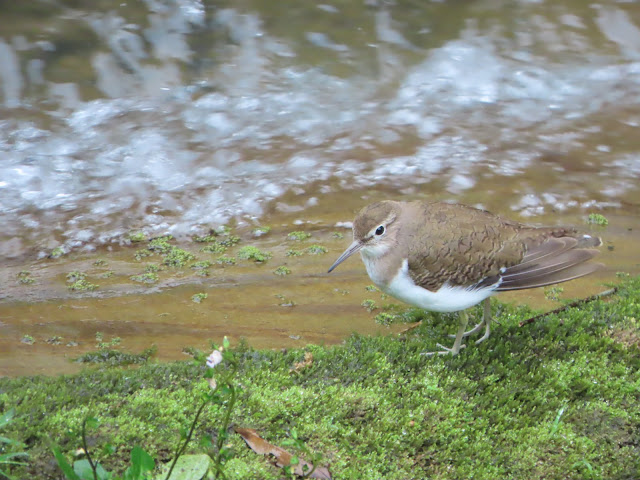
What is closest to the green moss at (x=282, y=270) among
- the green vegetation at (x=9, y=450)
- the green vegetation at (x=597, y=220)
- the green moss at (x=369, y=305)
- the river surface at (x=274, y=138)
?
the river surface at (x=274, y=138)

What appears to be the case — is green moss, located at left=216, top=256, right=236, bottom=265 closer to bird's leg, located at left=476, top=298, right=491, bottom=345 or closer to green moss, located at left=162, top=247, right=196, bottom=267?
green moss, located at left=162, top=247, right=196, bottom=267

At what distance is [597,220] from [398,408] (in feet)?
13.4

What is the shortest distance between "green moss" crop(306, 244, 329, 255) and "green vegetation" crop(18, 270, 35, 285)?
8.26 feet

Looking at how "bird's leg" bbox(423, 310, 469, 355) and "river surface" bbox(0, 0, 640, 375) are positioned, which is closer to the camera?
"bird's leg" bbox(423, 310, 469, 355)

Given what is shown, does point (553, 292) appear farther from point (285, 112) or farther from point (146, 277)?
point (285, 112)

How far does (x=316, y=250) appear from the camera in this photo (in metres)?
6.54

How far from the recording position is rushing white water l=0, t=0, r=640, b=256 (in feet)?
25.2

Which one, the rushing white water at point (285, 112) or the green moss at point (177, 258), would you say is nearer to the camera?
the green moss at point (177, 258)

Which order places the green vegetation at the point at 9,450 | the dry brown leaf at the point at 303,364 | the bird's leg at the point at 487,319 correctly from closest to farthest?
1. the green vegetation at the point at 9,450
2. the dry brown leaf at the point at 303,364
3. the bird's leg at the point at 487,319

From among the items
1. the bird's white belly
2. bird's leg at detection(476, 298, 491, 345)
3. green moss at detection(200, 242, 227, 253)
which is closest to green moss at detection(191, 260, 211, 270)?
green moss at detection(200, 242, 227, 253)

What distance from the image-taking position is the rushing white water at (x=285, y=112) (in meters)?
7.69

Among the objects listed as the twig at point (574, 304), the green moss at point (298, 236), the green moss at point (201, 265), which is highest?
the twig at point (574, 304)

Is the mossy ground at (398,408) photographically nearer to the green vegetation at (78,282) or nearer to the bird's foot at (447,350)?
the bird's foot at (447,350)

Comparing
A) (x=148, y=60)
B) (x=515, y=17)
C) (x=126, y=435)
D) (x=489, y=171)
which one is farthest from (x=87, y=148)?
(x=515, y=17)
